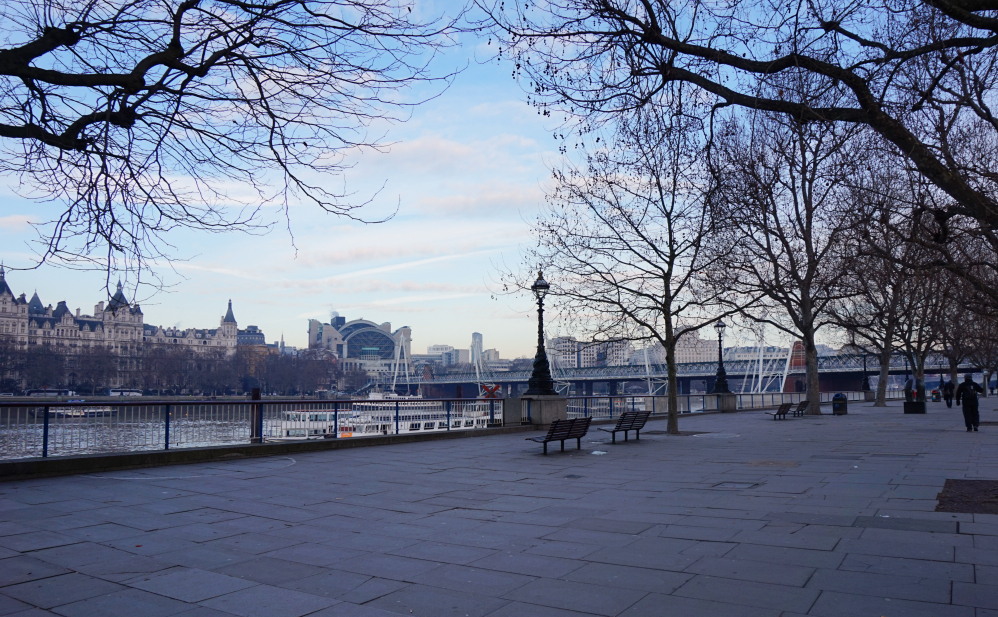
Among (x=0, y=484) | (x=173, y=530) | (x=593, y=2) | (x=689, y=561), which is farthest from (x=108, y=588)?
(x=593, y=2)

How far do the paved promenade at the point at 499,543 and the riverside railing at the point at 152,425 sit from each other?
1.36 metres

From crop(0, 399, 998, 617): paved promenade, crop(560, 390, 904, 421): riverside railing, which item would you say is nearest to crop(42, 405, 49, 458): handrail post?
crop(0, 399, 998, 617): paved promenade

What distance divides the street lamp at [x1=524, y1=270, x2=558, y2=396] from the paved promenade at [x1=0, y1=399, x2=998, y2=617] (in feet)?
31.7

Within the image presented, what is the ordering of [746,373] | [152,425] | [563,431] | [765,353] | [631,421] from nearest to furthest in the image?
[152,425] < [563,431] < [631,421] < [746,373] < [765,353]

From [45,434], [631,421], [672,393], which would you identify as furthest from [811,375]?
[45,434]

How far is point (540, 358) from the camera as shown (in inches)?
888

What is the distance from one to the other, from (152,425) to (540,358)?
12.1 meters

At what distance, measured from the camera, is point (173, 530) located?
7387 millimetres

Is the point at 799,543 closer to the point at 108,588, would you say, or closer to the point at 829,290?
the point at 108,588

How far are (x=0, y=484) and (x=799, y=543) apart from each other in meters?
10.8

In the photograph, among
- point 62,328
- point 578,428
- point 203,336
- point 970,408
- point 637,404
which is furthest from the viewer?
point 203,336

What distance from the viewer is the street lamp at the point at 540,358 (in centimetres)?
2203

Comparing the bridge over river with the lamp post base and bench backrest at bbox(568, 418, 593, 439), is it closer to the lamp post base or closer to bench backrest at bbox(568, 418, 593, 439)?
the lamp post base

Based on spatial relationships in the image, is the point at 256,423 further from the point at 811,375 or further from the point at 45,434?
the point at 811,375
